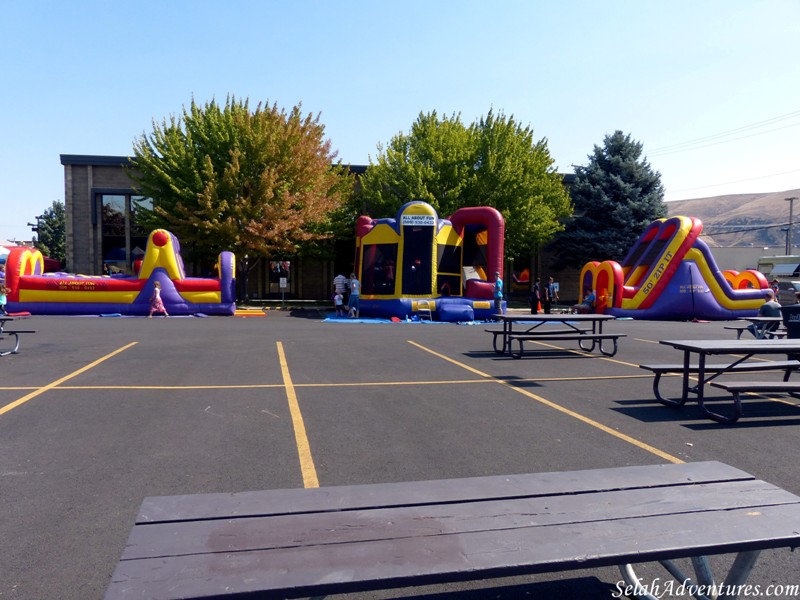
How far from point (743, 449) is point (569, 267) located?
1268 inches

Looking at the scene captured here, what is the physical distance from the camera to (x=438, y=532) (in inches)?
92.0

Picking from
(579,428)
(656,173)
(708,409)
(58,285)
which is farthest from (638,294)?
(58,285)

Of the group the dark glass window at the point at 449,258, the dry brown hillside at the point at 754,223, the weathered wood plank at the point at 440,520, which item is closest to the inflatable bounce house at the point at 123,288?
the dark glass window at the point at 449,258

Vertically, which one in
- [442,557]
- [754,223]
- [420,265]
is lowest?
[442,557]

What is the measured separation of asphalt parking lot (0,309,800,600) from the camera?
3.29 metres

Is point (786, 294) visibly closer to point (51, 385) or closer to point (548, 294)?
point (548, 294)

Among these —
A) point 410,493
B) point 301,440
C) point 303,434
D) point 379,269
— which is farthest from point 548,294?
point 410,493

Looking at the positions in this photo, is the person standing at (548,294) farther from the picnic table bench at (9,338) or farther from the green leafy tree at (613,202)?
the picnic table bench at (9,338)

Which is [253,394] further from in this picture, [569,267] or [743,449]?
[569,267]

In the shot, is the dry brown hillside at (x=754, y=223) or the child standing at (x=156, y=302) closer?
the child standing at (x=156, y=302)

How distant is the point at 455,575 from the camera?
2010mm

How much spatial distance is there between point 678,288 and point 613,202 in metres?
10.9

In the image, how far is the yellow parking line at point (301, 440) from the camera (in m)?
4.38

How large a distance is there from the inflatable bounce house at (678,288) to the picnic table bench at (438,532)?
21.4 metres
